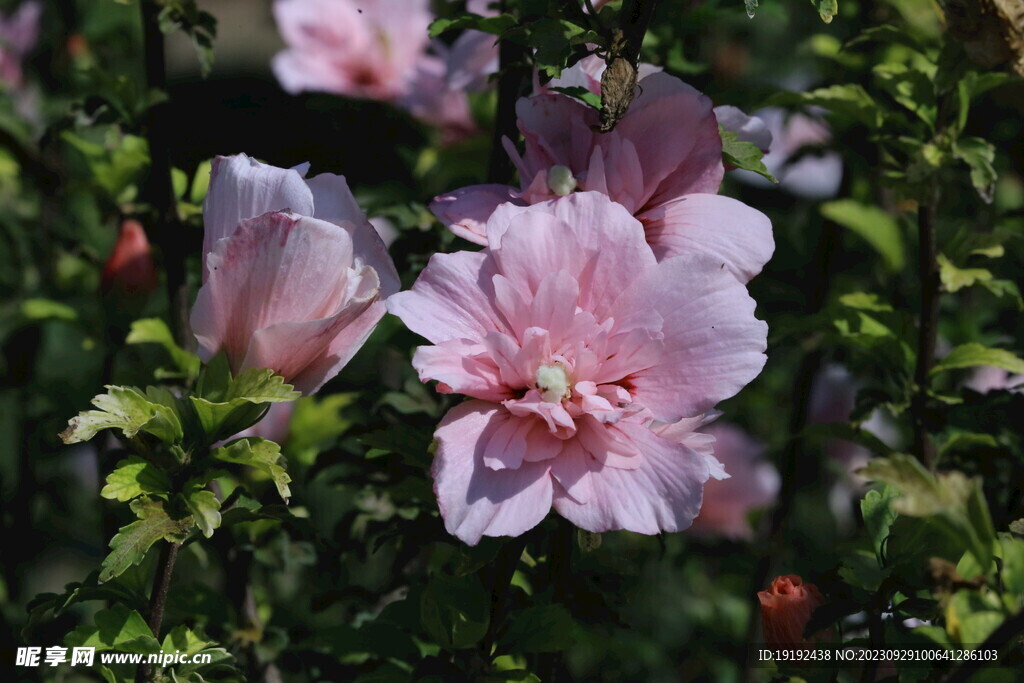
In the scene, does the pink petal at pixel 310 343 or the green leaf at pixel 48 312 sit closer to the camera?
the pink petal at pixel 310 343

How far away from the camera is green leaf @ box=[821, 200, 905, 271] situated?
1.37 m

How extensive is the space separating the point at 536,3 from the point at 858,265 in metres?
0.97

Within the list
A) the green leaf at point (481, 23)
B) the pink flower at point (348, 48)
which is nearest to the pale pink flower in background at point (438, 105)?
the pink flower at point (348, 48)

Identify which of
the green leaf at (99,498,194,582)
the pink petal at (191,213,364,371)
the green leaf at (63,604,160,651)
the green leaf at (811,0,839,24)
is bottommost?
the green leaf at (63,604,160,651)

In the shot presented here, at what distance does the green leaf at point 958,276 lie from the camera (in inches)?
39.8

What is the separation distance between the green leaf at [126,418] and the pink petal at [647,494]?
10.9 inches

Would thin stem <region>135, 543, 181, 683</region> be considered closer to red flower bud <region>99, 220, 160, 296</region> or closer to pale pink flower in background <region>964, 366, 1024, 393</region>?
red flower bud <region>99, 220, 160, 296</region>

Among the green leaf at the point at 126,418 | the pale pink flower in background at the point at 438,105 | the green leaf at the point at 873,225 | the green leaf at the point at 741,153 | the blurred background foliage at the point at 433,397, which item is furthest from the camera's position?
the pale pink flower in background at the point at 438,105

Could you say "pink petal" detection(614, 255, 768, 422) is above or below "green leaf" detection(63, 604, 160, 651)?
above

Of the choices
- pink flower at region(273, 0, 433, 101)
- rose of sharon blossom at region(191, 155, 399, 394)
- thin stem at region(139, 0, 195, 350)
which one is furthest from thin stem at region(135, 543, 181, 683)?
pink flower at region(273, 0, 433, 101)

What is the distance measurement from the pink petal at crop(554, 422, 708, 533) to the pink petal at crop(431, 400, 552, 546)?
0.02 metres

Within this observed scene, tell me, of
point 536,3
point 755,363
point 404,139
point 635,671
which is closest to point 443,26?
point 536,3

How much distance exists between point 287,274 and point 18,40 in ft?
4.50

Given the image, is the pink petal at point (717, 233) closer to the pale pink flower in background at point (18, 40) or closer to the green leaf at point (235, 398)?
the green leaf at point (235, 398)
